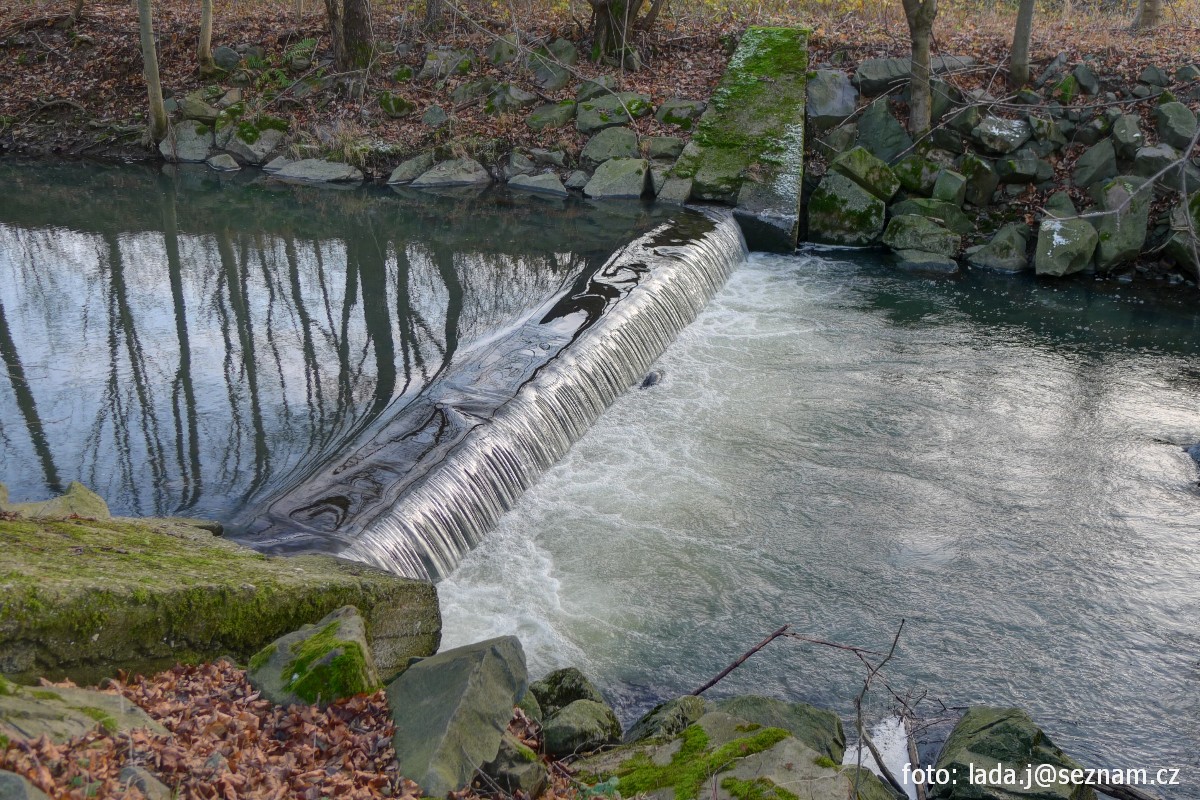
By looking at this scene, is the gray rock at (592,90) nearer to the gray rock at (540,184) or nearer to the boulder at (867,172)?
the gray rock at (540,184)

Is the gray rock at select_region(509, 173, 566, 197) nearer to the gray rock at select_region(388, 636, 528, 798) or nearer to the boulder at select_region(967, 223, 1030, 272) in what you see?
the boulder at select_region(967, 223, 1030, 272)

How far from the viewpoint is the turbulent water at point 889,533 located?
5.75m

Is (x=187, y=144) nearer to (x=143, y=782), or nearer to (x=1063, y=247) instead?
(x=1063, y=247)

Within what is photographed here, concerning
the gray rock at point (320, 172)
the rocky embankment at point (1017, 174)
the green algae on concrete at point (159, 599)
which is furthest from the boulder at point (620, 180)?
the green algae on concrete at point (159, 599)

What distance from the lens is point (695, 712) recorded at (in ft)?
16.1

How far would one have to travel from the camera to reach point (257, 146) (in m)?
17.1

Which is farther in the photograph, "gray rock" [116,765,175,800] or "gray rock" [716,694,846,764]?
"gray rock" [716,694,846,764]

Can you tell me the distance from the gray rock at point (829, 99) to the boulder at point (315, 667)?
1338cm

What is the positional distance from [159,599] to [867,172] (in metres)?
12.3

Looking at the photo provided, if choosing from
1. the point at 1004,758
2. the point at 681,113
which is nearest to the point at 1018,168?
the point at 681,113

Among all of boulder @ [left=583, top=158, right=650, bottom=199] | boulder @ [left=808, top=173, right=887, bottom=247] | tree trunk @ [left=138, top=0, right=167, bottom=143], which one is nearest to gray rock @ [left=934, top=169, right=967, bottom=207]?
boulder @ [left=808, top=173, right=887, bottom=247]

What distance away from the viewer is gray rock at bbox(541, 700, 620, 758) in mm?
4406

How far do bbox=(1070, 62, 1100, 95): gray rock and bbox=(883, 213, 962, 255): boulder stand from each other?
3587 mm

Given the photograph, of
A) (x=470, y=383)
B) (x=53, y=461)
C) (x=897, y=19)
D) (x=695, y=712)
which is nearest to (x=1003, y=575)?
(x=695, y=712)
